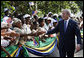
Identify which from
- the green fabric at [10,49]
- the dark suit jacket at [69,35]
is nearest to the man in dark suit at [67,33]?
the dark suit jacket at [69,35]

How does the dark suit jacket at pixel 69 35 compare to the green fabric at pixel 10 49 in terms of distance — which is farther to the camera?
the dark suit jacket at pixel 69 35

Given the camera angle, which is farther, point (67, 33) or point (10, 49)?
point (67, 33)

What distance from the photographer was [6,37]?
12.2 ft

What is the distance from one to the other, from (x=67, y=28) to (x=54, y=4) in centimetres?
902

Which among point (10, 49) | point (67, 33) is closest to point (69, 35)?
point (67, 33)

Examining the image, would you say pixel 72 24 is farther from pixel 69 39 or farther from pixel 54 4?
pixel 54 4

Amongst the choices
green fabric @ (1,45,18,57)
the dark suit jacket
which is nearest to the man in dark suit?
the dark suit jacket

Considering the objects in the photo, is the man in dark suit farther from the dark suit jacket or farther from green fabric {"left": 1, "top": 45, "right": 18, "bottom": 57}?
green fabric {"left": 1, "top": 45, "right": 18, "bottom": 57}

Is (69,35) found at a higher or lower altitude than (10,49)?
higher

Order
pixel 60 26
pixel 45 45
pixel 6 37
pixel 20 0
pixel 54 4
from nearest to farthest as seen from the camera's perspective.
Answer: pixel 6 37, pixel 60 26, pixel 45 45, pixel 20 0, pixel 54 4

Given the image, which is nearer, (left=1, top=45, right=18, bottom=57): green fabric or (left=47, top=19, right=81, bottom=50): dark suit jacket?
(left=1, top=45, right=18, bottom=57): green fabric

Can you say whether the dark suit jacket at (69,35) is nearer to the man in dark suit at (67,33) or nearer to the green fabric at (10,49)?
the man in dark suit at (67,33)

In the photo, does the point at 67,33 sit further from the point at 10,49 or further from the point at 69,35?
the point at 10,49

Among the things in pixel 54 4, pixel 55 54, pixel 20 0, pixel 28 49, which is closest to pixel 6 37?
pixel 28 49
